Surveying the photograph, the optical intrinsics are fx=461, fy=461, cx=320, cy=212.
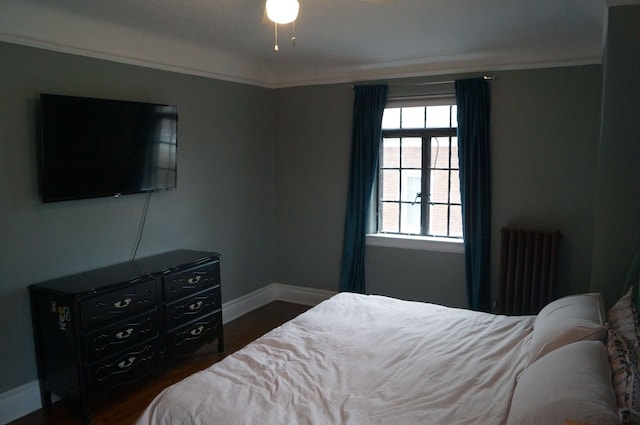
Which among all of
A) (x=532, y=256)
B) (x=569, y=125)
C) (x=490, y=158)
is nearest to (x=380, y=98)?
(x=490, y=158)

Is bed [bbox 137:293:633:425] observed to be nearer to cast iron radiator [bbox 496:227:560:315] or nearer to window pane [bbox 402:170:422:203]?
cast iron radiator [bbox 496:227:560:315]

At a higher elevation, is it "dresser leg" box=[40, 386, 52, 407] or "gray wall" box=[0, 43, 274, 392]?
"gray wall" box=[0, 43, 274, 392]

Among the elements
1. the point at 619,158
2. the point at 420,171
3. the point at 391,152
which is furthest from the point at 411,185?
the point at 619,158

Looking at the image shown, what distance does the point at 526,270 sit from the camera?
3914 millimetres

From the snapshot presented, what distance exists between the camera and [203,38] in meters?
3.70

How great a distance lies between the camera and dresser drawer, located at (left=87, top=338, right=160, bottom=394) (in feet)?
9.39

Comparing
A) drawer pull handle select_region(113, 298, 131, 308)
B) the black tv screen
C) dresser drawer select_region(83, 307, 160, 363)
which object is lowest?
dresser drawer select_region(83, 307, 160, 363)

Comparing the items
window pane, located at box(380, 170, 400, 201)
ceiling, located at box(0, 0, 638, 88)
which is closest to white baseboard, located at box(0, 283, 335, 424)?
window pane, located at box(380, 170, 400, 201)

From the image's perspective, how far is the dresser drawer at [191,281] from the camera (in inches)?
132

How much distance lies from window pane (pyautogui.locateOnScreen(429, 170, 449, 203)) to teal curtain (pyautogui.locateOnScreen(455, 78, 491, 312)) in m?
0.27

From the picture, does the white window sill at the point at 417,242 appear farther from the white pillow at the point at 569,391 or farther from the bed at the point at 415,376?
the white pillow at the point at 569,391

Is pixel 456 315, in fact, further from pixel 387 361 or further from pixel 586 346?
pixel 586 346

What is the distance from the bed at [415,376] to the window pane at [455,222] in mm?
1704

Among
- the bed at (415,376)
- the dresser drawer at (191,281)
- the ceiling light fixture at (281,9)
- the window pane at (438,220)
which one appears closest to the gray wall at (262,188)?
the window pane at (438,220)
